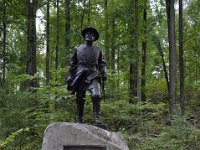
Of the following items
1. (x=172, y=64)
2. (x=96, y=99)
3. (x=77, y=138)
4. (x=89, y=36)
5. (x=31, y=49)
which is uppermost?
(x=31, y=49)

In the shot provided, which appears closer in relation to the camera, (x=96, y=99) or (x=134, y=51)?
(x=96, y=99)

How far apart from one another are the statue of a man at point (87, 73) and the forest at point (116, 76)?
1486 mm

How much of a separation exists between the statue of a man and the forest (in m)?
1.49

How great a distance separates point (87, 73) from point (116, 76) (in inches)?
187

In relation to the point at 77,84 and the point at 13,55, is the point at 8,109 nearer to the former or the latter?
the point at 77,84

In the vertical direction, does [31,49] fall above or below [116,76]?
above

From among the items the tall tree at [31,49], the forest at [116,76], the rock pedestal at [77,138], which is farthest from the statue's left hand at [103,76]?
the tall tree at [31,49]

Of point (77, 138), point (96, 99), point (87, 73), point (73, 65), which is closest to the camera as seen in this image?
point (77, 138)

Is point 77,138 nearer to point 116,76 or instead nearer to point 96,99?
point 96,99

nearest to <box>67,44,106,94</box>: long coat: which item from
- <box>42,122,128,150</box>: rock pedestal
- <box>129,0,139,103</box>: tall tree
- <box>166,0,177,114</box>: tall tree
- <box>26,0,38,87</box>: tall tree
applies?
<box>42,122,128,150</box>: rock pedestal

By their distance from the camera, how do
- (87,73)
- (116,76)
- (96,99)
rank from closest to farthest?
(96,99), (87,73), (116,76)

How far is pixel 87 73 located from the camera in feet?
22.8

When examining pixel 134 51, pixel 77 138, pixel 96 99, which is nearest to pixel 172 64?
pixel 134 51

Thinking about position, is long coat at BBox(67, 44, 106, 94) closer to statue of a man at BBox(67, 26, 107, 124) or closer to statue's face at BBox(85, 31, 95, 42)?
statue of a man at BBox(67, 26, 107, 124)
